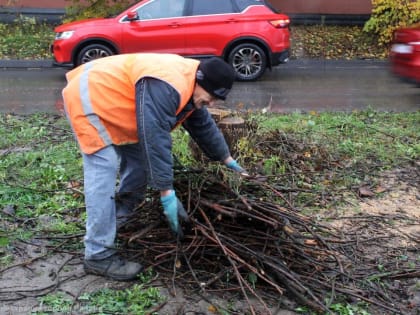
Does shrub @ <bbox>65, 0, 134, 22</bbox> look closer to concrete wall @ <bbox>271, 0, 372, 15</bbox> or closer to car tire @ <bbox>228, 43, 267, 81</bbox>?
car tire @ <bbox>228, 43, 267, 81</bbox>

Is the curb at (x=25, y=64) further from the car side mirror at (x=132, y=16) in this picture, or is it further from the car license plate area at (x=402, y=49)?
the car license plate area at (x=402, y=49)

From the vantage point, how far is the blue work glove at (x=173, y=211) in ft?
11.4

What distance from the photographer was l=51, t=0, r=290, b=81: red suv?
11.6 metres

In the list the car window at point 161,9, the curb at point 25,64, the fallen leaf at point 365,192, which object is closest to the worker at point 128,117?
the fallen leaf at point 365,192

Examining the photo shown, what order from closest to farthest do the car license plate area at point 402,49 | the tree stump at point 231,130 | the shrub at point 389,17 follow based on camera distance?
the tree stump at point 231,130 < the car license plate area at point 402,49 < the shrub at point 389,17

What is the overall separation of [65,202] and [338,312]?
8.15 feet

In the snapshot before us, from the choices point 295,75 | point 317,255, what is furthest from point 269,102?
point 317,255

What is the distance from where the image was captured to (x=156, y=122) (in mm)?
3293

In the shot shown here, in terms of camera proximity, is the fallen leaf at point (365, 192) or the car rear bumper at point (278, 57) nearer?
the fallen leaf at point (365, 192)

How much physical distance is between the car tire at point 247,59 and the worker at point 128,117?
8104 millimetres

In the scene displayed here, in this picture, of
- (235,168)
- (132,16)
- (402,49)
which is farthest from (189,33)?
(235,168)

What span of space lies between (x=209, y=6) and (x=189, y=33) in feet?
2.25

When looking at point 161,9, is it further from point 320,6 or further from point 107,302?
point 107,302

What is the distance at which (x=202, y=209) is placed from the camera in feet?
12.4
